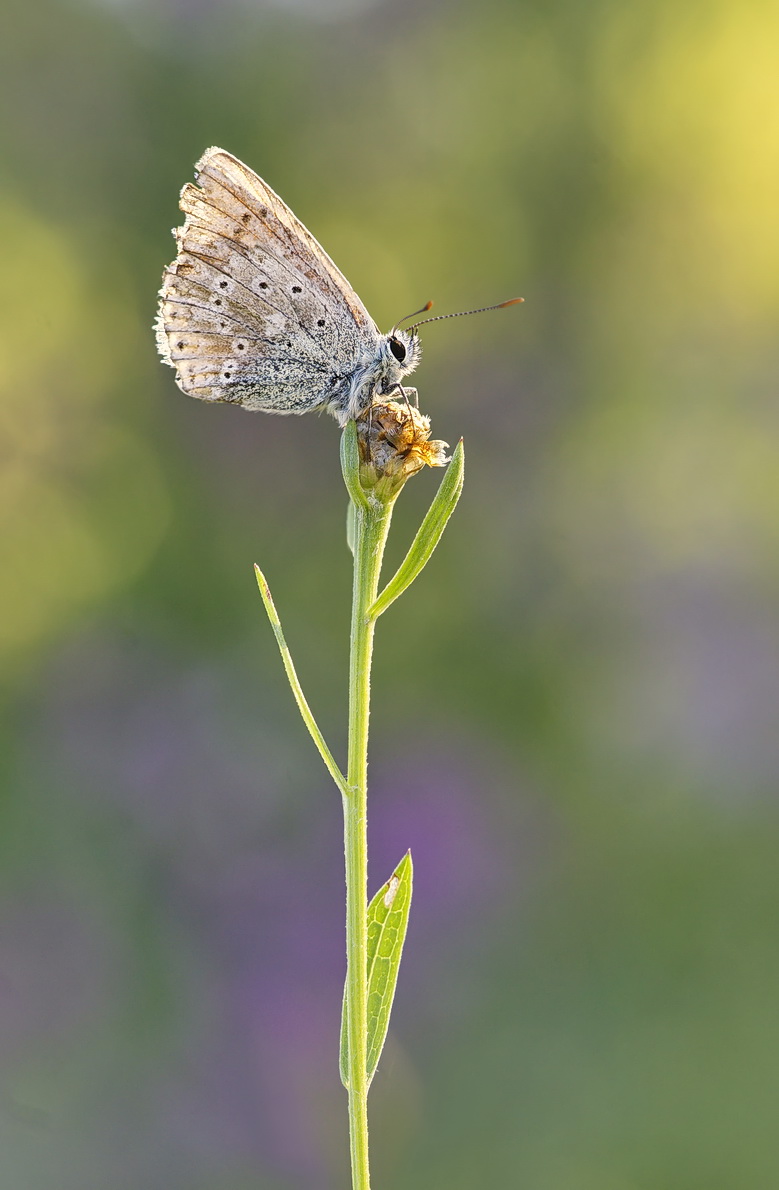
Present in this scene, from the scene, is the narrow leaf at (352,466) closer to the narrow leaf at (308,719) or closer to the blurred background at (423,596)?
the narrow leaf at (308,719)

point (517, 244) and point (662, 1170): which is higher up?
point (517, 244)

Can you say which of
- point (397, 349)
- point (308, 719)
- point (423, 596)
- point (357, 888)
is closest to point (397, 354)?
point (397, 349)

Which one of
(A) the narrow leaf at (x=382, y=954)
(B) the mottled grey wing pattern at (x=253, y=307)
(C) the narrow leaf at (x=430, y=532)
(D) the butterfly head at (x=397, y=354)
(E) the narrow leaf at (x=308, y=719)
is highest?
(B) the mottled grey wing pattern at (x=253, y=307)

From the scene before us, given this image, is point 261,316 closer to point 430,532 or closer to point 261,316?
point 261,316

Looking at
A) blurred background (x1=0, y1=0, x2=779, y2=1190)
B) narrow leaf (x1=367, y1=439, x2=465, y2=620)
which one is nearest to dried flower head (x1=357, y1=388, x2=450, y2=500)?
narrow leaf (x1=367, y1=439, x2=465, y2=620)

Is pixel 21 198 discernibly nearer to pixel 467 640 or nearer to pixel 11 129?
pixel 11 129

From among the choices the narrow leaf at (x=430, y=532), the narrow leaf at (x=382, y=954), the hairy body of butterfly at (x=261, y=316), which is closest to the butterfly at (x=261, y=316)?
the hairy body of butterfly at (x=261, y=316)

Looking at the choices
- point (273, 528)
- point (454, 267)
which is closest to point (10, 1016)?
point (273, 528)
